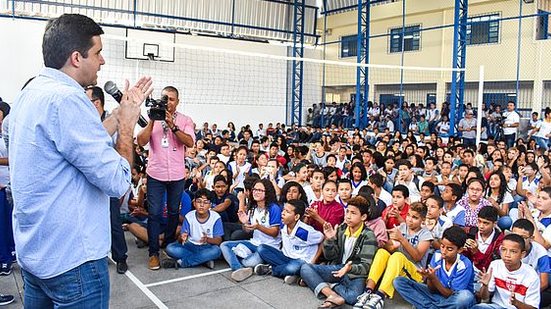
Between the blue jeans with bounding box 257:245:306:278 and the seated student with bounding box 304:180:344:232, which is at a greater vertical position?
the seated student with bounding box 304:180:344:232

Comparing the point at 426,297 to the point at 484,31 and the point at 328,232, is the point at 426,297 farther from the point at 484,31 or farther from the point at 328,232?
the point at 484,31

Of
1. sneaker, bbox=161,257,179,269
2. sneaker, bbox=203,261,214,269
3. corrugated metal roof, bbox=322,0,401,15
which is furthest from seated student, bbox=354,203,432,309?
corrugated metal roof, bbox=322,0,401,15

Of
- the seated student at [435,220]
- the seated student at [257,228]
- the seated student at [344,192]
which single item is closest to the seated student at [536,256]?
the seated student at [435,220]

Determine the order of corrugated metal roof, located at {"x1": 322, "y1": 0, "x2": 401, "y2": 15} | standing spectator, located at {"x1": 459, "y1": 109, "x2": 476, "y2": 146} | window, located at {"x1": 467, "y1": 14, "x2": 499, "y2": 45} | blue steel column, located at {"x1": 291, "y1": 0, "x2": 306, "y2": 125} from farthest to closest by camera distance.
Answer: corrugated metal roof, located at {"x1": 322, "y1": 0, "x2": 401, "y2": 15} → blue steel column, located at {"x1": 291, "y1": 0, "x2": 306, "y2": 125} → window, located at {"x1": 467, "y1": 14, "x2": 499, "y2": 45} → standing spectator, located at {"x1": 459, "y1": 109, "x2": 476, "y2": 146}

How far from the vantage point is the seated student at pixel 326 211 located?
4.29 meters

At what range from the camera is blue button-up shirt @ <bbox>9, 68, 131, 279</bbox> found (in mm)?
1322

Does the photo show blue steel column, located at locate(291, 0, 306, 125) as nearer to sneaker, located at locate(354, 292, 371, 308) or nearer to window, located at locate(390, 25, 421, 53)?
window, located at locate(390, 25, 421, 53)

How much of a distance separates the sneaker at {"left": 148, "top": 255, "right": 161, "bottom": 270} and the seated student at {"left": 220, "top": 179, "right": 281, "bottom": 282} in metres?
0.55

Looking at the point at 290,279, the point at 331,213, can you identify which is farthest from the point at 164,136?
the point at 331,213

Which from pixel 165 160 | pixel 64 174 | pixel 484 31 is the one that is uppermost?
pixel 484 31

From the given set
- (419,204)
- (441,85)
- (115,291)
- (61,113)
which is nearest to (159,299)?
(115,291)

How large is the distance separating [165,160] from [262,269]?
1.18 meters

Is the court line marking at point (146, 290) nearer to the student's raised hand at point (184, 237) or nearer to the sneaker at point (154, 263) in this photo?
the sneaker at point (154, 263)

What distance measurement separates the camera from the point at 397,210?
4.45m
